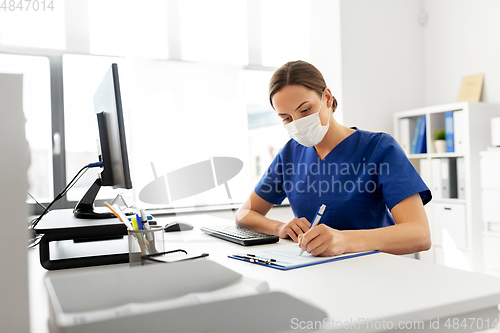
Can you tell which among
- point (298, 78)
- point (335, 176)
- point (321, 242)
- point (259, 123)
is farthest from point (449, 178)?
point (321, 242)

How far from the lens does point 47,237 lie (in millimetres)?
993

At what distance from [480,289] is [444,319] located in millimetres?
121

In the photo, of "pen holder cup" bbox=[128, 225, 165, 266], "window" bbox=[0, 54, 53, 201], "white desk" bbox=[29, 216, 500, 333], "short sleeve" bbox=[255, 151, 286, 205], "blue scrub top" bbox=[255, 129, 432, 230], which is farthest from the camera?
"window" bbox=[0, 54, 53, 201]

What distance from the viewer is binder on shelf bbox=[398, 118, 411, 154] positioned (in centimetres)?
315

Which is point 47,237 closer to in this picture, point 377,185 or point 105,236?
point 105,236

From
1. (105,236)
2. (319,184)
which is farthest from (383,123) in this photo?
(105,236)

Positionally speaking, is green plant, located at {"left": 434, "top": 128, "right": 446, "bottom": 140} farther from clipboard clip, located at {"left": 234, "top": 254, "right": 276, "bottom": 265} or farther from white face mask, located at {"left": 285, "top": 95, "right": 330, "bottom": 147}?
clipboard clip, located at {"left": 234, "top": 254, "right": 276, "bottom": 265}

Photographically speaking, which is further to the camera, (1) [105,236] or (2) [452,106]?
(2) [452,106]

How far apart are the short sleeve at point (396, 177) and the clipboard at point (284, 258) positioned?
0.31 metres

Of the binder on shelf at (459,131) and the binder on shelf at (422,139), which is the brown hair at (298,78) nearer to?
the binder on shelf at (459,131)

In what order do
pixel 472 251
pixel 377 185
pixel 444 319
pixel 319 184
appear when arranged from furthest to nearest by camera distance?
pixel 472 251, pixel 319 184, pixel 377 185, pixel 444 319

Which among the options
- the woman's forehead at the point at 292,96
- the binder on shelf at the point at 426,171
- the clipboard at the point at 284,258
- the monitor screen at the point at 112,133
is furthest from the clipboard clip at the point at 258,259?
the binder on shelf at the point at 426,171

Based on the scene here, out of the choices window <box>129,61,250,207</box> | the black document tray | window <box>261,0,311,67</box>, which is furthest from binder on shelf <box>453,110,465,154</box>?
→ the black document tray

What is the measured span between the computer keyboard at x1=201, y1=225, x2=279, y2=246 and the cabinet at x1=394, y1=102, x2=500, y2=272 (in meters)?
2.04
